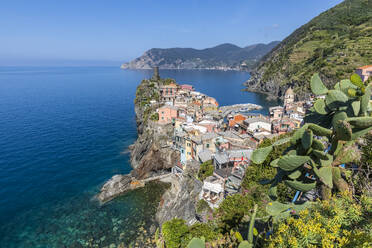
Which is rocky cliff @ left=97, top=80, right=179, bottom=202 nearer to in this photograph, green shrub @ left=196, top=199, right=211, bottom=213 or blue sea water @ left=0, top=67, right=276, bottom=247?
blue sea water @ left=0, top=67, right=276, bottom=247

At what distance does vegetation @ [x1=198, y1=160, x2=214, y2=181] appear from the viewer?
26.4 m

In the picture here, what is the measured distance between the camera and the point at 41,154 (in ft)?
151

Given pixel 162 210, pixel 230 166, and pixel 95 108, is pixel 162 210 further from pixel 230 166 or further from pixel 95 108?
pixel 95 108

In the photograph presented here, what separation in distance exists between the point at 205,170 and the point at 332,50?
113597 millimetres

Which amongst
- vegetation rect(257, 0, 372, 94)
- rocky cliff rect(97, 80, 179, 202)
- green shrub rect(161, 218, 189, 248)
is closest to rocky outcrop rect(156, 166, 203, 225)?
green shrub rect(161, 218, 189, 248)

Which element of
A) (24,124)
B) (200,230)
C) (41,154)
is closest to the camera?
(200,230)

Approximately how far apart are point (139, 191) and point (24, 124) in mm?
53236

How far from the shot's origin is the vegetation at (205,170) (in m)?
26.4

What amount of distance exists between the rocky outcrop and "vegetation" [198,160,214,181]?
0.89 metres

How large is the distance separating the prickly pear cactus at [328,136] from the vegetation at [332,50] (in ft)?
303

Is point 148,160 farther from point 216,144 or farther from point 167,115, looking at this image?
point 216,144

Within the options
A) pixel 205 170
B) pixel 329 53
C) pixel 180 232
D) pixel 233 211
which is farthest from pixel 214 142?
pixel 329 53

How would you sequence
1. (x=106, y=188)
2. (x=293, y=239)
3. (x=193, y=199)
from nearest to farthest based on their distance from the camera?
(x=293, y=239) < (x=193, y=199) < (x=106, y=188)

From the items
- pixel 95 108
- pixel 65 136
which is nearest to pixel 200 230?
pixel 65 136
